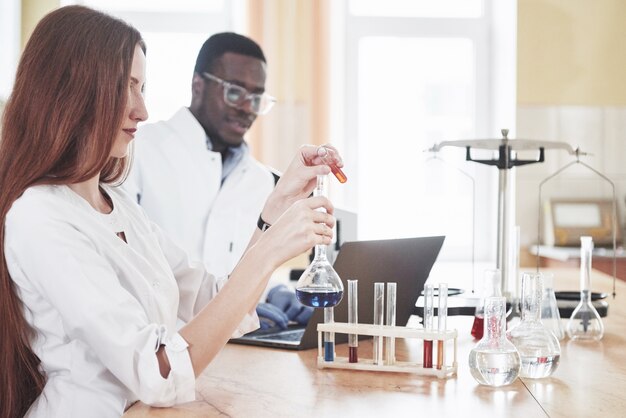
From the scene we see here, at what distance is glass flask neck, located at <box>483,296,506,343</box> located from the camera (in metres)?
1.32

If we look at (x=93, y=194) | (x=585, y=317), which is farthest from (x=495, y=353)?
(x=93, y=194)

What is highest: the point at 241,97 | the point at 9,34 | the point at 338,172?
the point at 9,34

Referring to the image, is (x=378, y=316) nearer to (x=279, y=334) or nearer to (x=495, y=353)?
(x=495, y=353)

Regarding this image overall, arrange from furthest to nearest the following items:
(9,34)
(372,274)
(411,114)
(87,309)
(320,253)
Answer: (411,114) → (9,34) → (372,274) → (320,253) → (87,309)

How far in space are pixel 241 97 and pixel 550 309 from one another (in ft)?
5.21

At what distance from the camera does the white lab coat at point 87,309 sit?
4.11 ft

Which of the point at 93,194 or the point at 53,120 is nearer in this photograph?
the point at 53,120

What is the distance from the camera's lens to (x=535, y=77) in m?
4.47

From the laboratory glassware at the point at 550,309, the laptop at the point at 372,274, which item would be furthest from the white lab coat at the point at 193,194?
the laboratory glassware at the point at 550,309

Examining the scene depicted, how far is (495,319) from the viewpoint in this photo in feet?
4.33

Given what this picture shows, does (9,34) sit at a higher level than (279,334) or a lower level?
higher

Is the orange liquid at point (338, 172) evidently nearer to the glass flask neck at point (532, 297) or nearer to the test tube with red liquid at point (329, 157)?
the test tube with red liquid at point (329, 157)

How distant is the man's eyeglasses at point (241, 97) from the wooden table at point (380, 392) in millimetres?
1522

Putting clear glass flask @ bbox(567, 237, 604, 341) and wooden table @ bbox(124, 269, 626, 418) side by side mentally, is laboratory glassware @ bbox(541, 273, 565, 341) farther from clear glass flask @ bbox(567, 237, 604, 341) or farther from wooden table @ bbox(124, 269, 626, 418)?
wooden table @ bbox(124, 269, 626, 418)
